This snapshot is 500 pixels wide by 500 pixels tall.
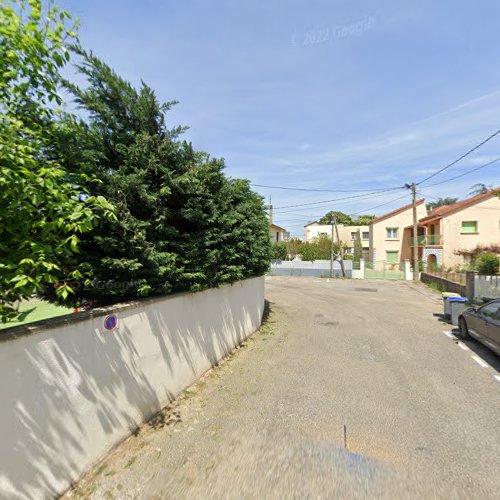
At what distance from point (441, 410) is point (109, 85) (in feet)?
22.4

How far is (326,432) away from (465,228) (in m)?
29.6

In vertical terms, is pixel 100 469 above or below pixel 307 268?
below

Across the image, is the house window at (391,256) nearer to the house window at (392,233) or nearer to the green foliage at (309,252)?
the house window at (392,233)

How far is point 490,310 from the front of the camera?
6473 millimetres

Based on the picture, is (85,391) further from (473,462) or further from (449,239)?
(449,239)

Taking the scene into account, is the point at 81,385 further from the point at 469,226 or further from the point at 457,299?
the point at 469,226

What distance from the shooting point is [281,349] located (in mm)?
7012

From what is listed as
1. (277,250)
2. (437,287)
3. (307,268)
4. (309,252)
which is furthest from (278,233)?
(277,250)

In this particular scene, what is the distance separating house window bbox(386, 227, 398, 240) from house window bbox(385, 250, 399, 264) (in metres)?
1.77

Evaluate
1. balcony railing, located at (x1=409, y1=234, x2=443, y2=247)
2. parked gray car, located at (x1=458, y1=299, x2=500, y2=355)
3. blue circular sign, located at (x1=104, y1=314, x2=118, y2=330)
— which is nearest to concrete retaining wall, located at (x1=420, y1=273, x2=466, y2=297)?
balcony railing, located at (x1=409, y1=234, x2=443, y2=247)

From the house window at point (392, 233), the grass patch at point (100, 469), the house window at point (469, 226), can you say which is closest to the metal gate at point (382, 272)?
the house window at point (392, 233)

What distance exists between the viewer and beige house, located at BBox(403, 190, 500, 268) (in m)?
25.1

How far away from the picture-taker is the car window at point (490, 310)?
6.22m

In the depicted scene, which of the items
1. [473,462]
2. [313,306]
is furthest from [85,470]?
[313,306]
